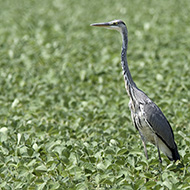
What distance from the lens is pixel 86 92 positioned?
7121mm

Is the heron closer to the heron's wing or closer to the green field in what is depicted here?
the heron's wing

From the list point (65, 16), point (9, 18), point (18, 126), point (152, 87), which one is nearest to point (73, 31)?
point (65, 16)

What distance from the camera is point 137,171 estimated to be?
4395 mm

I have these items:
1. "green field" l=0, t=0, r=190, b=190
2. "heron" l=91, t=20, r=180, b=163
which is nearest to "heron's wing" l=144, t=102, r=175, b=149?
"heron" l=91, t=20, r=180, b=163

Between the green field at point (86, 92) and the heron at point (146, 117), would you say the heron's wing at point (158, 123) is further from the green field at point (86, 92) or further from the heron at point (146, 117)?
the green field at point (86, 92)

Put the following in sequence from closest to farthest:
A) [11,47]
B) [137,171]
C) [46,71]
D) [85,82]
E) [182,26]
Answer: [137,171], [85,82], [46,71], [11,47], [182,26]

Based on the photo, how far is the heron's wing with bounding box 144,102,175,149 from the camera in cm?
470

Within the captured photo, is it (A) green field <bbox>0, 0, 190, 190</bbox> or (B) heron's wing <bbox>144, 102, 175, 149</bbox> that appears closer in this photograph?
(A) green field <bbox>0, 0, 190, 190</bbox>

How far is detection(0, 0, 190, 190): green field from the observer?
4.38 m

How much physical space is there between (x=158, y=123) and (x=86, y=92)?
256 centimetres

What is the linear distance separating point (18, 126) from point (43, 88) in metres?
1.79

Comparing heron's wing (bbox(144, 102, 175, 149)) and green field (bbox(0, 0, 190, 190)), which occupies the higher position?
heron's wing (bbox(144, 102, 175, 149))

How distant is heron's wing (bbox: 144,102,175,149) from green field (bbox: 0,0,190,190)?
232 mm

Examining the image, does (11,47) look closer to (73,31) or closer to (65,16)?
(73,31)
